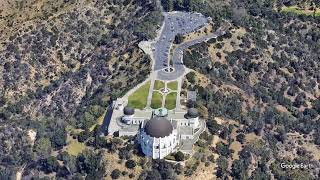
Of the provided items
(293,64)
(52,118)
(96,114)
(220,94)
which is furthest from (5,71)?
(293,64)

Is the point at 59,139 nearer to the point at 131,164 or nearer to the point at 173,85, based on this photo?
the point at 131,164

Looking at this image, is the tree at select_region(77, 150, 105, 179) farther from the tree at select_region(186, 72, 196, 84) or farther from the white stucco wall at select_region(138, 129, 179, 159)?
the tree at select_region(186, 72, 196, 84)

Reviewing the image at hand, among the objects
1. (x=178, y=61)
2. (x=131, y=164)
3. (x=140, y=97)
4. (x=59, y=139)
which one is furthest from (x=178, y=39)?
(x=131, y=164)

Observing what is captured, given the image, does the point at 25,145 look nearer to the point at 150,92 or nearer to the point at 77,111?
the point at 77,111

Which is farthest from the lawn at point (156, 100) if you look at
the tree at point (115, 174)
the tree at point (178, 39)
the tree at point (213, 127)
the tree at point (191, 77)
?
the tree at point (178, 39)

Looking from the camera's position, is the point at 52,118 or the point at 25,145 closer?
the point at 25,145

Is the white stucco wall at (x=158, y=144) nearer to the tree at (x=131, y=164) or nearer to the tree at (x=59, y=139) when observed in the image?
the tree at (x=131, y=164)

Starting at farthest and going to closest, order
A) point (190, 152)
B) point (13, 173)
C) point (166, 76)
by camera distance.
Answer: point (166, 76) < point (13, 173) < point (190, 152)

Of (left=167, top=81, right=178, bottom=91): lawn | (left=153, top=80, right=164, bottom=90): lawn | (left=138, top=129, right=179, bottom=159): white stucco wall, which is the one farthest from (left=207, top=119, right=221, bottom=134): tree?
(left=153, top=80, right=164, bottom=90): lawn
